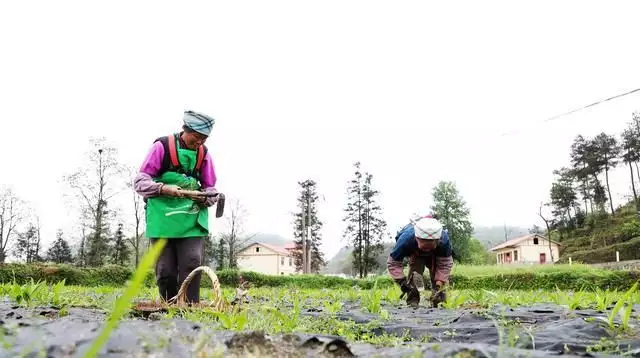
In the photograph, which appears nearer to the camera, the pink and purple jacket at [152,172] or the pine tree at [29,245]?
the pink and purple jacket at [152,172]

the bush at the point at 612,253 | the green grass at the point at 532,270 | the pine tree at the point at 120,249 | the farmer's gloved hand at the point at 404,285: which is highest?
the pine tree at the point at 120,249

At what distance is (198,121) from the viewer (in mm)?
4211

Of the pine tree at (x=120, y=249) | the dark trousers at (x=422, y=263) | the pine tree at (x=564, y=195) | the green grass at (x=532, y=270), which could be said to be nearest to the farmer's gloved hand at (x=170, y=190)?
the dark trousers at (x=422, y=263)

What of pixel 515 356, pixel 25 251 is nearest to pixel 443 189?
pixel 25 251

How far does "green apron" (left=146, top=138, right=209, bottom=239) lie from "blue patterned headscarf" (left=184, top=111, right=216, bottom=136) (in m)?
0.31

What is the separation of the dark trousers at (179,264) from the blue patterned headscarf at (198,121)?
0.93 m

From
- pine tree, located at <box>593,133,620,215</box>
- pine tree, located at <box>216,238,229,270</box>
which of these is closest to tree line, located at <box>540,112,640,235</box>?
pine tree, located at <box>593,133,620,215</box>

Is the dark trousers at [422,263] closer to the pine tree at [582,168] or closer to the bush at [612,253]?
the bush at [612,253]

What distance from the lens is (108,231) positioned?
146 ft

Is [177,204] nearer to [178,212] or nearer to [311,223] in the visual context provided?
[178,212]

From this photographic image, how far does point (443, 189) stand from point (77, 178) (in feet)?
136

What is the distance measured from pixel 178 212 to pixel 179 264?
442 millimetres

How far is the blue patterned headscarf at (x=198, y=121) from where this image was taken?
4.18 meters

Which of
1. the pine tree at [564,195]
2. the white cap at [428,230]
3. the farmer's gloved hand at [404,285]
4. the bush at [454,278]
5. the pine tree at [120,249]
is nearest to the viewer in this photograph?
the white cap at [428,230]
